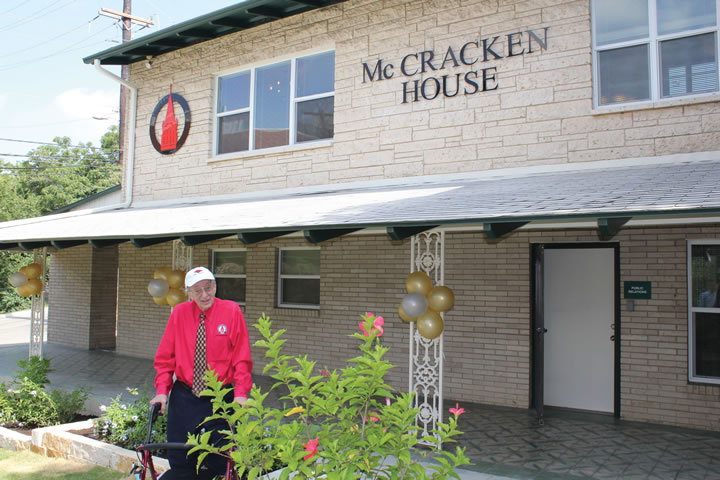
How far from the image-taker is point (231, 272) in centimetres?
1204

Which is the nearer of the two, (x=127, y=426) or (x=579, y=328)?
(x=127, y=426)

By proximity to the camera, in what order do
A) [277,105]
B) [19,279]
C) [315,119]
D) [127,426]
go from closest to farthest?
[127,426]
[315,119]
[277,105]
[19,279]

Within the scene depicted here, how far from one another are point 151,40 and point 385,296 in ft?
21.3

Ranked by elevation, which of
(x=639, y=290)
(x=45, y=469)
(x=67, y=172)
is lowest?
(x=45, y=469)

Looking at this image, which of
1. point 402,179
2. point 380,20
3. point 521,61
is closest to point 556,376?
point 402,179

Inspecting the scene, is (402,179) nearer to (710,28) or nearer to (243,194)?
(243,194)

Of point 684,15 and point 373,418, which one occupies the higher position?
point 684,15

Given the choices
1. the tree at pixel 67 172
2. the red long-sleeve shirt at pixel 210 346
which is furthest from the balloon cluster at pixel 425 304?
the tree at pixel 67 172

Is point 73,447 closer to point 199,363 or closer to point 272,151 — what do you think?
point 199,363

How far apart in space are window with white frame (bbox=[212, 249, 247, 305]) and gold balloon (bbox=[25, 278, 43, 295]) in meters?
3.15

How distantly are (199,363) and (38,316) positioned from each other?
8965 millimetres

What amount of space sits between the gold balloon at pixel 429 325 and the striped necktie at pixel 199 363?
285cm

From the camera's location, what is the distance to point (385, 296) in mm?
9781

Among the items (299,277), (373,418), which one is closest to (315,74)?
(299,277)
